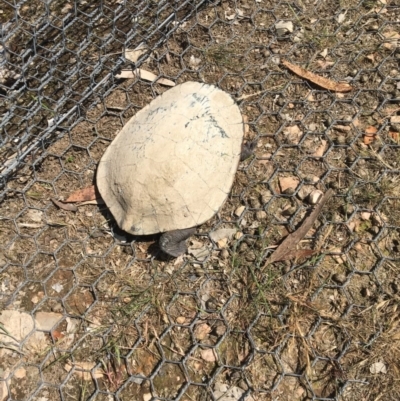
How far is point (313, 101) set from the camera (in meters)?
1.95

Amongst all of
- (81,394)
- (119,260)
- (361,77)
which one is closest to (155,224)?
(119,260)

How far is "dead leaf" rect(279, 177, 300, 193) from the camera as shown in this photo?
5.87 feet

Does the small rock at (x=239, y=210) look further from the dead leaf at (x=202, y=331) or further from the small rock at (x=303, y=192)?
the dead leaf at (x=202, y=331)

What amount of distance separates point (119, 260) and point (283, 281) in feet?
1.78

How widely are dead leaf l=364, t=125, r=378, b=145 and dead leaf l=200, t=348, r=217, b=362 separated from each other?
2.99 feet

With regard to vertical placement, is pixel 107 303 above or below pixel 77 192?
below

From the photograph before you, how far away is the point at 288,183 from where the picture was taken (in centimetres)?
180

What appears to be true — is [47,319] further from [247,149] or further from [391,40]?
[391,40]

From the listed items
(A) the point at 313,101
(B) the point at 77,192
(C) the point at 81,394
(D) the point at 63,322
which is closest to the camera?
(C) the point at 81,394

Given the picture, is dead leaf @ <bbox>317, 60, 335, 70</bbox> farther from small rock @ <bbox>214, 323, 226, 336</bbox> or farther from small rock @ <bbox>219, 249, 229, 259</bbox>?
small rock @ <bbox>214, 323, 226, 336</bbox>

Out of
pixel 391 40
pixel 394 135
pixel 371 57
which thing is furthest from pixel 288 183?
pixel 391 40

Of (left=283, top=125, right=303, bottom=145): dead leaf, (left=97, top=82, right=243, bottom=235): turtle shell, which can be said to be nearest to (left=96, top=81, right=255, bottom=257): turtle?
(left=97, top=82, right=243, bottom=235): turtle shell

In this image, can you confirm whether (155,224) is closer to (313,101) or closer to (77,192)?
(77,192)

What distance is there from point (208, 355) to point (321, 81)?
3.61ft
